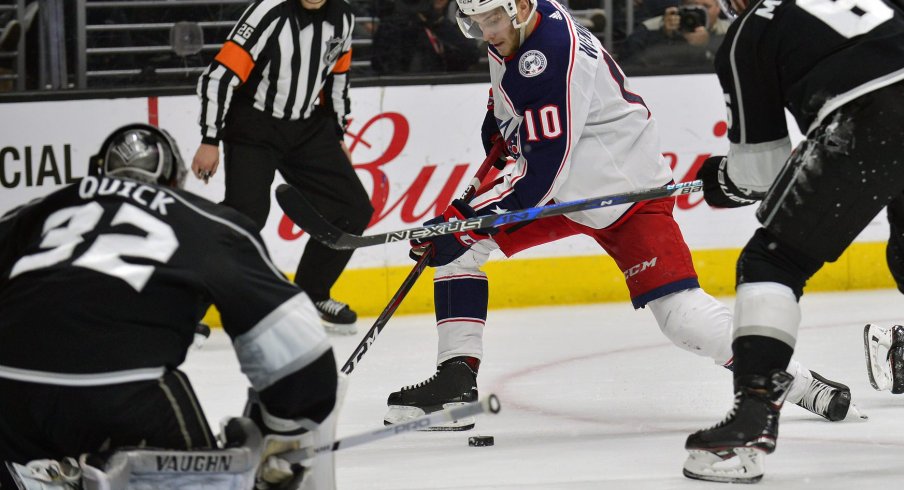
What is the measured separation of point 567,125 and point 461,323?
58 centimetres

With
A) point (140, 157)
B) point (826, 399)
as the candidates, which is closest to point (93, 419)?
point (140, 157)

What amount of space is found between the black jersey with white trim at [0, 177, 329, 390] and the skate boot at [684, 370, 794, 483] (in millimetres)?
911

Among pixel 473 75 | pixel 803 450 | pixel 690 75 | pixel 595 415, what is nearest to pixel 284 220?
pixel 473 75

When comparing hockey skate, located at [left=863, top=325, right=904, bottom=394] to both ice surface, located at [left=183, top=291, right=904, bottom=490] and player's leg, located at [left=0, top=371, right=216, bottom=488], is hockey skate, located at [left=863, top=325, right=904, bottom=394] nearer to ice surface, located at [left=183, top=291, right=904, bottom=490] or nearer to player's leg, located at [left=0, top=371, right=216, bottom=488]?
ice surface, located at [left=183, top=291, right=904, bottom=490]

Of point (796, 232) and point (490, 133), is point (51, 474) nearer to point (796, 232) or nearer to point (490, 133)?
point (796, 232)

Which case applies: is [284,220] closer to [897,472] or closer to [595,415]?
[595,415]

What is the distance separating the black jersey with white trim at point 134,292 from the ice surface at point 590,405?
3.07 ft

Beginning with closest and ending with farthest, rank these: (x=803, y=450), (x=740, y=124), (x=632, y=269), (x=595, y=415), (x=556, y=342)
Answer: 1. (x=740, y=124)
2. (x=803, y=450)
3. (x=632, y=269)
4. (x=595, y=415)
5. (x=556, y=342)

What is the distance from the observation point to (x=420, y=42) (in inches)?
215

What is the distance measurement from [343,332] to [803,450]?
2243 mm

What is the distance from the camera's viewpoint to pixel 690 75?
17.8 feet

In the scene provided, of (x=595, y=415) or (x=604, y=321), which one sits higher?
(x=595, y=415)

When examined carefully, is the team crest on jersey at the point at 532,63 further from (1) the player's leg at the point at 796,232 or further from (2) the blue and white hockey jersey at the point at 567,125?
(1) the player's leg at the point at 796,232

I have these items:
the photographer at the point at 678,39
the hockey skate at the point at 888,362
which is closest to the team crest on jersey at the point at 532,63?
the hockey skate at the point at 888,362
